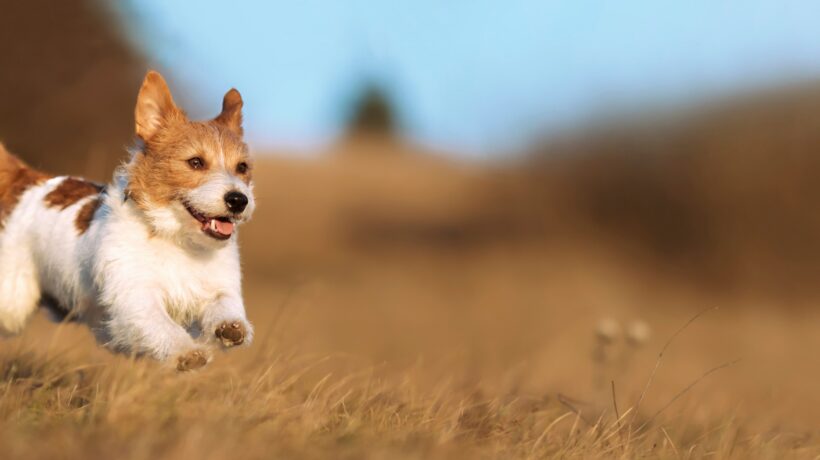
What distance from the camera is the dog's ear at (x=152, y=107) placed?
4.54 m

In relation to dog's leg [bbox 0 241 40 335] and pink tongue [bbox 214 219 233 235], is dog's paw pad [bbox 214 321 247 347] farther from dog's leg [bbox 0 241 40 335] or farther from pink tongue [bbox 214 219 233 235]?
dog's leg [bbox 0 241 40 335]

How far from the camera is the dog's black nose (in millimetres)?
4121

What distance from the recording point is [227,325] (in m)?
3.95

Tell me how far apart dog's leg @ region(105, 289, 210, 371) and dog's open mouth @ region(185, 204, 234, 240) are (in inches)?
15.1

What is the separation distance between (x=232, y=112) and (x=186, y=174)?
0.69 meters

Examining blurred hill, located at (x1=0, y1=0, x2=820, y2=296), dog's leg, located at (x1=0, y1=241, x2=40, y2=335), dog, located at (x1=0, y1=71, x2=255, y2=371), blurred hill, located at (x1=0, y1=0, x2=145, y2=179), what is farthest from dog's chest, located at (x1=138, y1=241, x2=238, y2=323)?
blurred hill, located at (x1=0, y1=0, x2=820, y2=296)

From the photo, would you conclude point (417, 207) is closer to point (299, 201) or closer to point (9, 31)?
point (299, 201)

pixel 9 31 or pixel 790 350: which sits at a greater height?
pixel 9 31

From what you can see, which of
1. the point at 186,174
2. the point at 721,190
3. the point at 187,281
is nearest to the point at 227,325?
the point at 187,281

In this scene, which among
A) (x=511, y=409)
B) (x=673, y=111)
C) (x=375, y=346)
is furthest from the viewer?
(x=673, y=111)

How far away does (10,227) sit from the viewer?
16.6 ft

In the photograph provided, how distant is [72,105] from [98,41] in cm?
107

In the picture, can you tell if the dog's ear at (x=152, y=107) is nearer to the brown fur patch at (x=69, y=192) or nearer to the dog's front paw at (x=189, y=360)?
the brown fur patch at (x=69, y=192)

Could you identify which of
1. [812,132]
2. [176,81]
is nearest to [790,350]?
[812,132]
